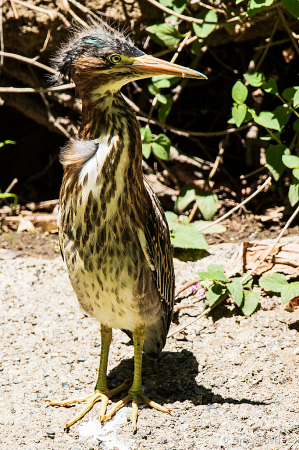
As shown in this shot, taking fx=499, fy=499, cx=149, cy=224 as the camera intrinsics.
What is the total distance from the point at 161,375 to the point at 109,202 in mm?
1395

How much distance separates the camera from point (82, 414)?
113 inches

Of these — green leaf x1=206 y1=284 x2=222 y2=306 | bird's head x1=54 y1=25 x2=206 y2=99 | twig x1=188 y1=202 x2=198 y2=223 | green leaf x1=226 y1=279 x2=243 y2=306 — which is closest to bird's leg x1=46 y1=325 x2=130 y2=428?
green leaf x1=206 y1=284 x2=222 y2=306

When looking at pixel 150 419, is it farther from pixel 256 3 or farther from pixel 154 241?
pixel 256 3

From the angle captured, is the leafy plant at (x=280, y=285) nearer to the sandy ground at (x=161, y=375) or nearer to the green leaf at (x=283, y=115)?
the sandy ground at (x=161, y=375)

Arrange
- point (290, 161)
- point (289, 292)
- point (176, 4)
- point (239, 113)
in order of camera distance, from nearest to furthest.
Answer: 1. point (289, 292)
2. point (290, 161)
3. point (239, 113)
4. point (176, 4)

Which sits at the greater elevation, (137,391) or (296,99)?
(296,99)

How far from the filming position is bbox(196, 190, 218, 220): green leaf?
4827mm

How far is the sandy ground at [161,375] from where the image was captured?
266 cm

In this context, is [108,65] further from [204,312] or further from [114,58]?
[204,312]

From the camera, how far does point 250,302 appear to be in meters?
3.62

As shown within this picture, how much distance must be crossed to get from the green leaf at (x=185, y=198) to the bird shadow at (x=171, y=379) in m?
1.78

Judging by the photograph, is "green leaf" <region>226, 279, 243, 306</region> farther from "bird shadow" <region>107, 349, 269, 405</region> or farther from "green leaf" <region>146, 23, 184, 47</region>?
"green leaf" <region>146, 23, 184, 47</region>

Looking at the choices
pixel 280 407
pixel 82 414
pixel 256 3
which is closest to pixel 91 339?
pixel 82 414

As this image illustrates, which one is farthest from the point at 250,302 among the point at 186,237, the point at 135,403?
the point at 135,403
